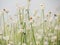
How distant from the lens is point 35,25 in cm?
176

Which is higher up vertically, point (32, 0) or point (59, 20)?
point (32, 0)

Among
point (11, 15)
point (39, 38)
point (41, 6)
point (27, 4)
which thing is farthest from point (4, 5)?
point (39, 38)

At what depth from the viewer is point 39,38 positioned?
1.73 metres

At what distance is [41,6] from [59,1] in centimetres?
22

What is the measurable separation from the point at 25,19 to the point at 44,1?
0.98ft

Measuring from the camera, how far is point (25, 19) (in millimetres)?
1764

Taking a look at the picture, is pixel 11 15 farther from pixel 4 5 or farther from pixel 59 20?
pixel 59 20

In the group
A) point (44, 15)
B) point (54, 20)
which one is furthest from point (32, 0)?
point (54, 20)

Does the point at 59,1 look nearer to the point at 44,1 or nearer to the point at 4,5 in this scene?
the point at 44,1

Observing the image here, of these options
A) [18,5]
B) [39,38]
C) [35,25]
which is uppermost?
[18,5]

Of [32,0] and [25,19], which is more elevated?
[32,0]

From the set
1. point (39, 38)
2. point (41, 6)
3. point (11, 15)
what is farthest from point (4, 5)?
point (39, 38)

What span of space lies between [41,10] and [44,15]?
0.07 m

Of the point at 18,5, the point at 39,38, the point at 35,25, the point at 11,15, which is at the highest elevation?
the point at 18,5
